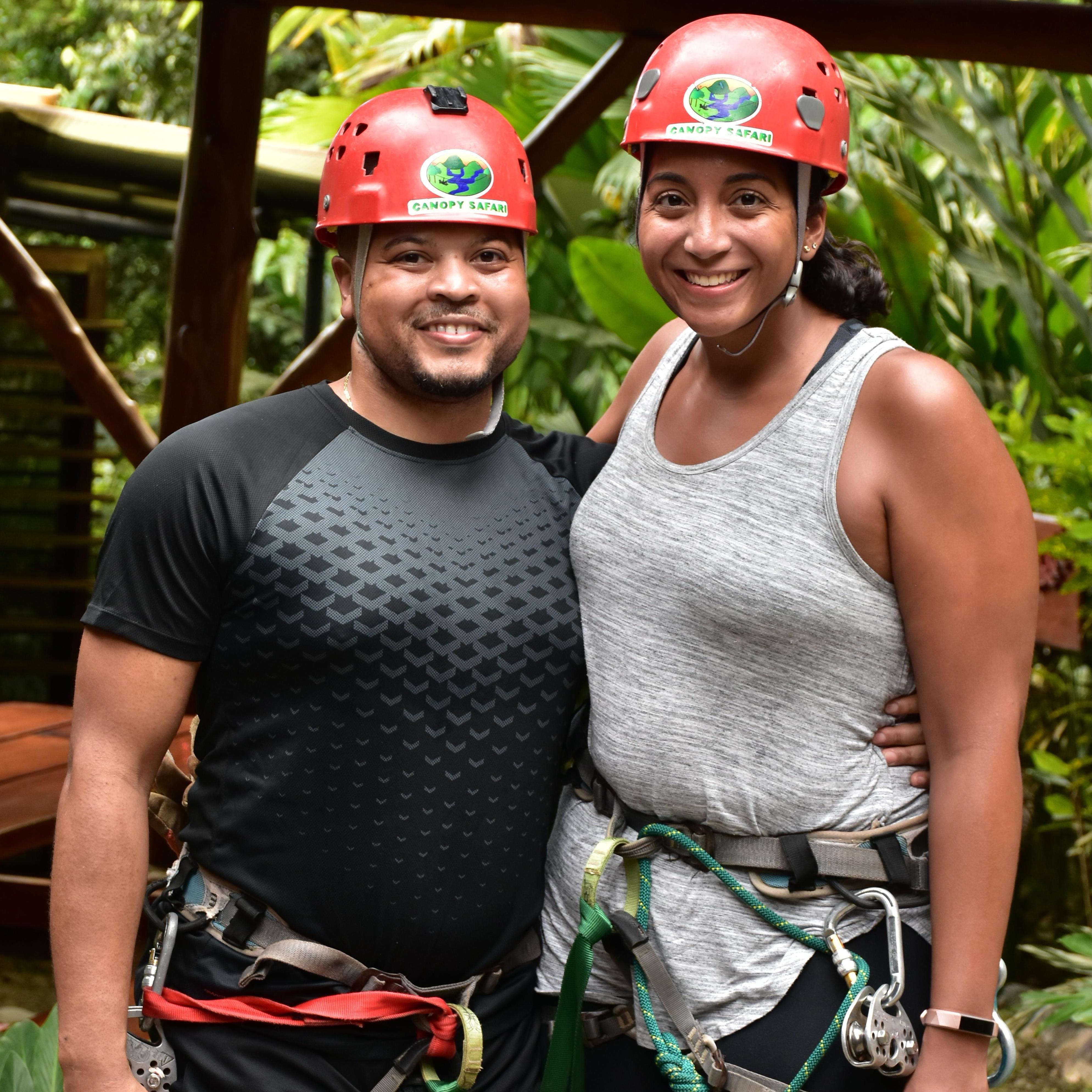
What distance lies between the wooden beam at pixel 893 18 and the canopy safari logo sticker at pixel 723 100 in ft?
5.11

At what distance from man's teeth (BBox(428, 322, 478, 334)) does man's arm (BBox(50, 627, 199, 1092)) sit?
0.59 metres

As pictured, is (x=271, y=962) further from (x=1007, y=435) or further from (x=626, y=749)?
(x=1007, y=435)

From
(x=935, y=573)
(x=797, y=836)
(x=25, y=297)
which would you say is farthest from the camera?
(x=25, y=297)

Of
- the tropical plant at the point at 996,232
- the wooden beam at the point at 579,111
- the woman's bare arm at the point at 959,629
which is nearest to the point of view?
the woman's bare arm at the point at 959,629

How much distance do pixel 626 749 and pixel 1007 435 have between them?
2.79m

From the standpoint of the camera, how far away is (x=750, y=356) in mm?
1838

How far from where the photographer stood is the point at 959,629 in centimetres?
162

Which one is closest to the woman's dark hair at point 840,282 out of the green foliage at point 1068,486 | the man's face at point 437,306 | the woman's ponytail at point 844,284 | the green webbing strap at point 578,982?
the woman's ponytail at point 844,284

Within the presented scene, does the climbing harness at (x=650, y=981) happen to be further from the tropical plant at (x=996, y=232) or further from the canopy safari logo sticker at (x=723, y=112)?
the tropical plant at (x=996, y=232)

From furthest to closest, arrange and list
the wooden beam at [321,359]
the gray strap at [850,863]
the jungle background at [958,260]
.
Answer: the jungle background at [958,260], the wooden beam at [321,359], the gray strap at [850,863]

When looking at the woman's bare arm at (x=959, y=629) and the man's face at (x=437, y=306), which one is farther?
the man's face at (x=437, y=306)

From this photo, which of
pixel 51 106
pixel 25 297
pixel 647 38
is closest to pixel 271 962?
pixel 647 38

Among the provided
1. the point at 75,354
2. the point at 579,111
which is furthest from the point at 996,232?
the point at 75,354

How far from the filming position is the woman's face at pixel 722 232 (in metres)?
1.74
